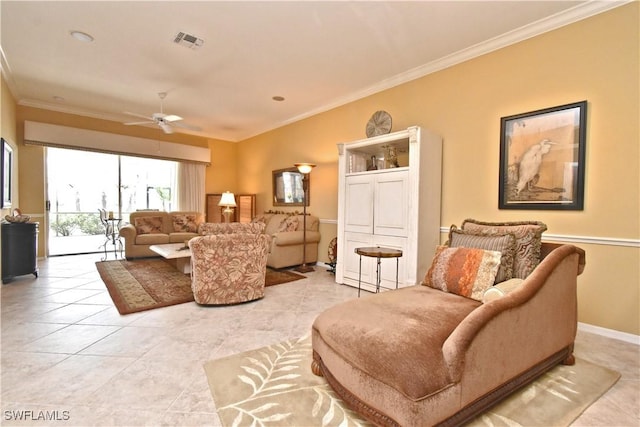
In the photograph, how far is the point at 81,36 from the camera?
3131 millimetres

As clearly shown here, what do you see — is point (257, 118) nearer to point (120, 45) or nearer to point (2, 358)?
point (120, 45)

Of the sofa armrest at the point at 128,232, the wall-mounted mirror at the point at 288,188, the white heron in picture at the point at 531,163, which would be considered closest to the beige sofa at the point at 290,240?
the wall-mounted mirror at the point at 288,188

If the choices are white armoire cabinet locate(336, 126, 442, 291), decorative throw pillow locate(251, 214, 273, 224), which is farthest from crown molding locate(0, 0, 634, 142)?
decorative throw pillow locate(251, 214, 273, 224)

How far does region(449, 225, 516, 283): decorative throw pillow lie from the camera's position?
2.12 metres

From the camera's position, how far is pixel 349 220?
412 cm

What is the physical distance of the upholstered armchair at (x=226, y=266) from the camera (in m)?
3.04

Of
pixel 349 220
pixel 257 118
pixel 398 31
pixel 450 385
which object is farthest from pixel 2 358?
pixel 257 118

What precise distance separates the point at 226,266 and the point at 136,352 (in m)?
1.11

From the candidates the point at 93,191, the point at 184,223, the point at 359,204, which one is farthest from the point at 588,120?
the point at 93,191

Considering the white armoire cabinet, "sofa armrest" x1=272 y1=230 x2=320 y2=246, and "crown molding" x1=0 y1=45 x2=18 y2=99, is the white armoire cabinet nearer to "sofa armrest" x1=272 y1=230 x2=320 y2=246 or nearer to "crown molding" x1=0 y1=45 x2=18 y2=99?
"sofa armrest" x1=272 y1=230 x2=320 y2=246

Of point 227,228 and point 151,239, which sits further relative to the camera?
point 151,239

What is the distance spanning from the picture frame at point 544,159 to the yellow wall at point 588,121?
2.5 inches

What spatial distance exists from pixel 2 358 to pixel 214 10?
10.3ft
